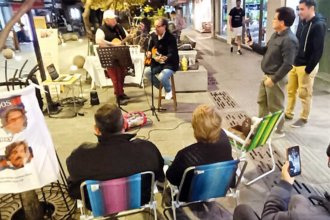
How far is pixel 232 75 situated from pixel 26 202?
5406 millimetres

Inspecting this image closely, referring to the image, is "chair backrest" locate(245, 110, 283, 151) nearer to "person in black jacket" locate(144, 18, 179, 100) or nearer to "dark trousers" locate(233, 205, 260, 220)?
"dark trousers" locate(233, 205, 260, 220)

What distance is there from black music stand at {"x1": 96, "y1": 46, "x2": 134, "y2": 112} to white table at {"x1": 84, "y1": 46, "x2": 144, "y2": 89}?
1.12 m

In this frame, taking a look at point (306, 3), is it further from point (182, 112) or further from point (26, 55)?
point (26, 55)

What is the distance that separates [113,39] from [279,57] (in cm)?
333

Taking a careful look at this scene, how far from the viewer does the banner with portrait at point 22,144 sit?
1.78m

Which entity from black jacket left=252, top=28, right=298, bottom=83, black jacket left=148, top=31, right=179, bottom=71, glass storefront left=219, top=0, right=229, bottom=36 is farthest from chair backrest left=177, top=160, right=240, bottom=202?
glass storefront left=219, top=0, right=229, bottom=36

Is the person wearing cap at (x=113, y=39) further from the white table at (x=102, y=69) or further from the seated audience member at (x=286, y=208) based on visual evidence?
the seated audience member at (x=286, y=208)

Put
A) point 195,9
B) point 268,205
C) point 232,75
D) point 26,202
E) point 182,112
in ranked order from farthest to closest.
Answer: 1. point 195,9
2. point 232,75
3. point 182,112
4. point 26,202
5. point 268,205

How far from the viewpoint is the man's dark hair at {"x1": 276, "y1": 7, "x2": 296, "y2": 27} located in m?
3.04

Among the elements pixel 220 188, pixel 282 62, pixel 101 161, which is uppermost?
pixel 282 62

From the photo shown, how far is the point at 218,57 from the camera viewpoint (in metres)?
9.00

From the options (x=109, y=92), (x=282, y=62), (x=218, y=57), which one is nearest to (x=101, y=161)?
(x=282, y=62)

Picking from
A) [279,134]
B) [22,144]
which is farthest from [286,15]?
[22,144]

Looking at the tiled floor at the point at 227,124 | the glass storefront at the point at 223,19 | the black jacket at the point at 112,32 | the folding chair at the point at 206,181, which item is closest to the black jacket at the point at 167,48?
the tiled floor at the point at 227,124
